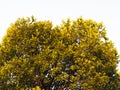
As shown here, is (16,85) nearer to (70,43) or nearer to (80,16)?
(70,43)

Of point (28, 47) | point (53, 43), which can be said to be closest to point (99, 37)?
point (53, 43)

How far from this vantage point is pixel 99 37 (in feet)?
150

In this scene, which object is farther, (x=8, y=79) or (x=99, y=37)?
(x=99, y=37)

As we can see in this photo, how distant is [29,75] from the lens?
43.2 m

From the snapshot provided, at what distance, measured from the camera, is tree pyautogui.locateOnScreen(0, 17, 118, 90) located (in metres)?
42.9

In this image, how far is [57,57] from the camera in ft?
143

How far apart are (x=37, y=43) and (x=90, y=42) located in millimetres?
7069

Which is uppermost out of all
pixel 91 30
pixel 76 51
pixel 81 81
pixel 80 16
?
pixel 80 16

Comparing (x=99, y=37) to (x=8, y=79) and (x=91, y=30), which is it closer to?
(x=91, y=30)

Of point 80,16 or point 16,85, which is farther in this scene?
point 80,16

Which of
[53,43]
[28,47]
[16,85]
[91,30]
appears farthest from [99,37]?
[16,85]

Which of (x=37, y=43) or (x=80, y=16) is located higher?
(x=80, y=16)

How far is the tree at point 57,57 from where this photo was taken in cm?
4291

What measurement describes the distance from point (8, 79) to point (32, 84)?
3562 millimetres
